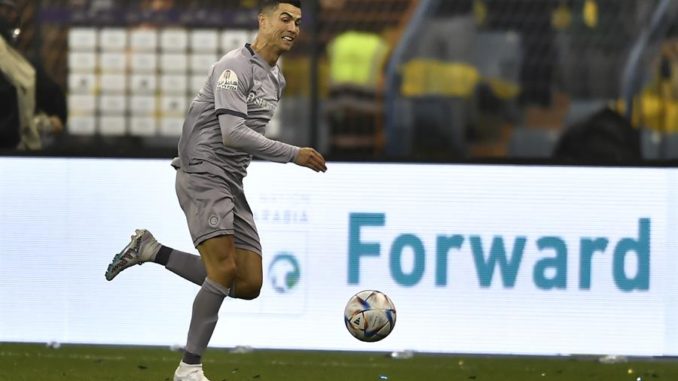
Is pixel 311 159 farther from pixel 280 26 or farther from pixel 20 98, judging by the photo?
pixel 20 98

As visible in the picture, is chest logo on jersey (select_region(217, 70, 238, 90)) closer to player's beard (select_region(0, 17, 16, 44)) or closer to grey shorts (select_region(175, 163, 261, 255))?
grey shorts (select_region(175, 163, 261, 255))

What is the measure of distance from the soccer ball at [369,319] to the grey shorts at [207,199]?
920mm

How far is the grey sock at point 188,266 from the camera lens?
361 inches

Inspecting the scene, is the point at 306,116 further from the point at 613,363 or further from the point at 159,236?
the point at 613,363

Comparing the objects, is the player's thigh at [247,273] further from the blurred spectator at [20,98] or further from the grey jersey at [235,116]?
the blurred spectator at [20,98]

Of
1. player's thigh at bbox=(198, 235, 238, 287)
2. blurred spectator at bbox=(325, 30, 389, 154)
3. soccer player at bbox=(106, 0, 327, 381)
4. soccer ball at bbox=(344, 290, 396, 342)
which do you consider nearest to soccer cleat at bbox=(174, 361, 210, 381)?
soccer player at bbox=(106, 0, 327, 381)

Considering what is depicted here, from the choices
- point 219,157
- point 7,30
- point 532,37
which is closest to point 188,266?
point 219,157

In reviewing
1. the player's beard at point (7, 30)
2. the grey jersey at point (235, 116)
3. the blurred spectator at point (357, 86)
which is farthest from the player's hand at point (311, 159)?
the blurred spectator at point (357, 86)

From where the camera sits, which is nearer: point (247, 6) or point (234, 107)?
point (234, 107)

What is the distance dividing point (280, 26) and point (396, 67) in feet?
13.7

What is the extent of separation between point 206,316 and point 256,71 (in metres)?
1.18

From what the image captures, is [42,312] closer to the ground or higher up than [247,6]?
closer to the ground

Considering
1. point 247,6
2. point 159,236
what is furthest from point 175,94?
point 159,236

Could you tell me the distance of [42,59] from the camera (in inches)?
487
